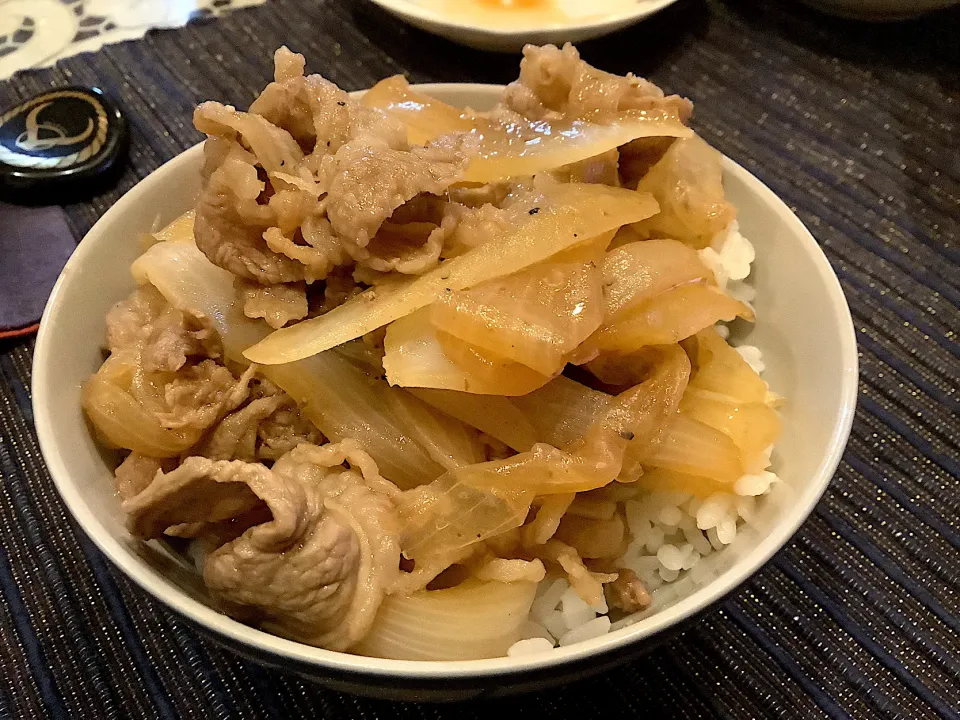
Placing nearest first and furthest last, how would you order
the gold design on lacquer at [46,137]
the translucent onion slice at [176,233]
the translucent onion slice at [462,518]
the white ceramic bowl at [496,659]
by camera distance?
the white ceramic bowl at [496,659], the translucent onion slice at [462,518], the translucent onion slice at [176,233], the gold design on lacquer at [46,137]

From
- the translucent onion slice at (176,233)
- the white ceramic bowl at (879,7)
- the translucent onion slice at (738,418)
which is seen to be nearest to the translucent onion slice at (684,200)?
the translucent onion slice at (738,418)

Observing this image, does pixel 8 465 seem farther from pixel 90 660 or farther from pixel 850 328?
pixel 850 328

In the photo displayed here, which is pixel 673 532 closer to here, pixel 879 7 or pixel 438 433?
pixel 438 433

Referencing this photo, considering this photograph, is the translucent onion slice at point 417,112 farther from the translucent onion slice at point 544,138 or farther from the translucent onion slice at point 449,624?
the translucent onion slice at point 449,624

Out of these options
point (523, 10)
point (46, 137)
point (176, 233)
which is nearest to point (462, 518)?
point (176, 233)

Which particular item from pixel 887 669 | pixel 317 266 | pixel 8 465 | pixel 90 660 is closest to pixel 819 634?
pixel 887 669

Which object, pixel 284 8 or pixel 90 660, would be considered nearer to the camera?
pixel 90 660
